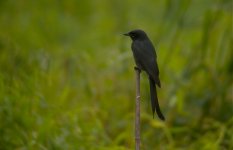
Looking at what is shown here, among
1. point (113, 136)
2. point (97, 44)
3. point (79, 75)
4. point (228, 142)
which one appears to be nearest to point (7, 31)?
point (97, 44)

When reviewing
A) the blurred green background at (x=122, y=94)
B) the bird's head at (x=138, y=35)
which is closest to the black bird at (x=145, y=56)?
the bird's head at (x=138, y=35)

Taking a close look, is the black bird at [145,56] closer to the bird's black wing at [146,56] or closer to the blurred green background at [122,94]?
the bird's black wing at [146,56]

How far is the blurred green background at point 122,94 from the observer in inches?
181

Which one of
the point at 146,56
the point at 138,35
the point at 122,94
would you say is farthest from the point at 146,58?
the point at 122,94

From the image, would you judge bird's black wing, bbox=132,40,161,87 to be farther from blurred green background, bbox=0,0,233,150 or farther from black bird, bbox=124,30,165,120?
blurred green background, bbox=0,0,233,150

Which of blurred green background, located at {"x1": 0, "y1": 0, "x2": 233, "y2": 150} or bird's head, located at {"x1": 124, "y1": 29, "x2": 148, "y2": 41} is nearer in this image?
bird's head, located at {"x1": 124, "y1": 29, "x2": 148, "y2": 41}

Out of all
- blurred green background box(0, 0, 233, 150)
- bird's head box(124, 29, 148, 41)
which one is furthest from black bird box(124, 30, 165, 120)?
blurred green background box(0, 0, 233, 150)

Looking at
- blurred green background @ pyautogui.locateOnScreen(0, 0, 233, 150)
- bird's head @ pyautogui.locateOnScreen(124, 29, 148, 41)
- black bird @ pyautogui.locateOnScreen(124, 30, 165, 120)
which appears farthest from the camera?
blurred green background @ pyautogui.locateOnScreen(0, 0, 233, 150)

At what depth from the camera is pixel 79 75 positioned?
5.66 meters

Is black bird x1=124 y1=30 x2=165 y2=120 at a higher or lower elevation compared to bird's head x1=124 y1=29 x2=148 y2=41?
lower

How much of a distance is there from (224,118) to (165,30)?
2.72 ft

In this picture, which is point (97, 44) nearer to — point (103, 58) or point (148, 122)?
point (103, 58)

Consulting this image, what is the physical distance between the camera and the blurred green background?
460cm

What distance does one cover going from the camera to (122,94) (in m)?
5.52
